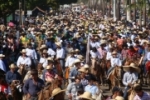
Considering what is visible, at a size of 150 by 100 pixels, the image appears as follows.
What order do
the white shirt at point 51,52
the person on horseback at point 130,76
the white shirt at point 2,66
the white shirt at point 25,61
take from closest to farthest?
the person on horseback at point 130,76 < the white shirt at point 2,66 < the white shirt at point 25,61 < the white shirt at point 51,52

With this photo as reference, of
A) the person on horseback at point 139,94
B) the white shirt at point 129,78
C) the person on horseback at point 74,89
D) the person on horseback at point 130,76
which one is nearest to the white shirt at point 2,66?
the person on horseback at point 130,76

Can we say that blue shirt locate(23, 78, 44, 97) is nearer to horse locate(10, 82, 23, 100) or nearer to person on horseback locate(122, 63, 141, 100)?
horse locate(10, 82, 23, 100)

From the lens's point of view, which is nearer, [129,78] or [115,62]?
[129,78]

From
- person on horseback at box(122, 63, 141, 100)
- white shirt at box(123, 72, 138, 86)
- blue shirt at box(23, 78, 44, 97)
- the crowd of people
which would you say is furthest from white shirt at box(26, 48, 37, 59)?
blue shirt at box(23, 78, 44, 97)

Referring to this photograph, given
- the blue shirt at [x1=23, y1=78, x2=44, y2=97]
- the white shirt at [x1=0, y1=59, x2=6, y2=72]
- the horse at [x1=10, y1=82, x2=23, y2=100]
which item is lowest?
the white shirt at [x1=0, y1=59, x2=6, y2=72]

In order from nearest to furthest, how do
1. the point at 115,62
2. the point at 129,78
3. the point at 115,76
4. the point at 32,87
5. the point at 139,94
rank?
the point at 139,94 < the point at 32,87 < the point at 129,78 < the point at 115,76 < the point at 115,62

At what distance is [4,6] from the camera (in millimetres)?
52812

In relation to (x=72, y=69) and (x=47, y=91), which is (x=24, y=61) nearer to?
(x=72, y=69)

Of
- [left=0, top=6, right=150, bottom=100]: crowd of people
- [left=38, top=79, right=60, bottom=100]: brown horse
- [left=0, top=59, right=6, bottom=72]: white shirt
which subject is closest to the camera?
[left=38, top=79, right=60, bottom=100]: brown horse

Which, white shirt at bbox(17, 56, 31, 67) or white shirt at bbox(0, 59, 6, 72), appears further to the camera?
white shirt at bbox(17, 56, 31, 67)

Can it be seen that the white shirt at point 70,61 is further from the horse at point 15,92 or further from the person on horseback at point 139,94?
the person on horseback at point 139,94

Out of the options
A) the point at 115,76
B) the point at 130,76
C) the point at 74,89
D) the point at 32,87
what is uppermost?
the point at 32,87

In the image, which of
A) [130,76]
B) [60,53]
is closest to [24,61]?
[60,53]

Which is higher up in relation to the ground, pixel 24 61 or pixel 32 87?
pixel 32 87
